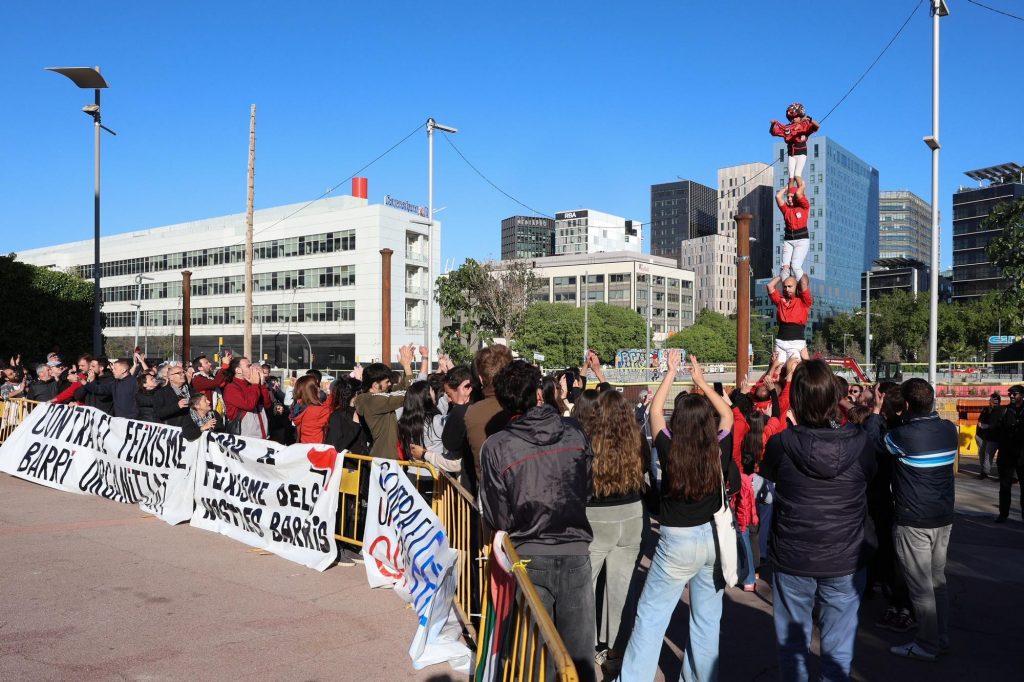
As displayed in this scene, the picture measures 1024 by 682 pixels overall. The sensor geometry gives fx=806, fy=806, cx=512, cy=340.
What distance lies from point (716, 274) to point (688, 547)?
17449 centimetres

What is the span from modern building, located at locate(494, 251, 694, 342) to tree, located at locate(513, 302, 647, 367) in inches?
1002

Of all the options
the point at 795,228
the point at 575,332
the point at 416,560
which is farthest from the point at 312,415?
the point at 575,332

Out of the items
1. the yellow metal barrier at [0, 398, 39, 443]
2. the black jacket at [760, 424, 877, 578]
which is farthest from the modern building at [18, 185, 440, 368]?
the black jacket at [760, 424, 877, 578]

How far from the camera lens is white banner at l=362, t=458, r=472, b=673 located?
5.57 metres

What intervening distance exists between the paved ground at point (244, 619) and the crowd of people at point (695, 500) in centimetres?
42

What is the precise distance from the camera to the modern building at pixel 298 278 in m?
67.6

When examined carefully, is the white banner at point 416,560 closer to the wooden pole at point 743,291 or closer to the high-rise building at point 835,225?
the wooden pole at point 743,291

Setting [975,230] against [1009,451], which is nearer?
[1009,451]

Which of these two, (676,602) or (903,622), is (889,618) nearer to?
(903,622)

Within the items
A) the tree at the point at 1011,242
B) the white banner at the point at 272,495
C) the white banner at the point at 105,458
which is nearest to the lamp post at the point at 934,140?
the tree at the point at 1011,242

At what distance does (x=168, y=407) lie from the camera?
35.8ft

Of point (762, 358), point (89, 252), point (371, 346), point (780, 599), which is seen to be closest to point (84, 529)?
point (780, 599)

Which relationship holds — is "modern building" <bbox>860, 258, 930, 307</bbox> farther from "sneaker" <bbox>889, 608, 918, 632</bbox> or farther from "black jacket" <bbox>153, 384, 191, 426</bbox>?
"sneaker" <bbox>889, 608, 918, 632</bbox>

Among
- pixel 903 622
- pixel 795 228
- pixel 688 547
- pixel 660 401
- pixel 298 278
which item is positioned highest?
pixel 298 278
